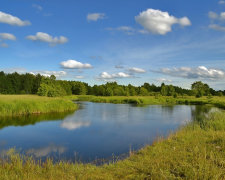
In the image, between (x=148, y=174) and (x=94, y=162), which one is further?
(x=94, y=162)

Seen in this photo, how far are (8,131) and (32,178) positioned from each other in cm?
1125

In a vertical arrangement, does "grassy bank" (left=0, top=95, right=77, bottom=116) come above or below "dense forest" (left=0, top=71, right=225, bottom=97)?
below

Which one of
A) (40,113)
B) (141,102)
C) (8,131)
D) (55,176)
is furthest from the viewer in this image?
(141,102)

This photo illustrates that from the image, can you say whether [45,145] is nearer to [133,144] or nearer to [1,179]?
[133,144]

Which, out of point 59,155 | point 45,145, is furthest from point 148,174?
point 45,145

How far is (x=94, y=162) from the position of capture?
7.98m

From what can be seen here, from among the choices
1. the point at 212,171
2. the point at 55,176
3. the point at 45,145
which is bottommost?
the point at 45,145

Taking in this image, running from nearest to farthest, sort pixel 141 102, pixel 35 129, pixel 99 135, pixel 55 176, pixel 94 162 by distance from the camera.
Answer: pixel 55 176, pixel 94 162, pixel 99 135, pixel 35 129, pixel 141 102

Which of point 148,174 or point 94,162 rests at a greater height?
point 148,174

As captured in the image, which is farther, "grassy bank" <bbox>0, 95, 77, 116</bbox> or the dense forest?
the dense forest

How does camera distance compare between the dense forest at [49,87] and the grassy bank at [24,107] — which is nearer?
the grassy bank at [24,107]

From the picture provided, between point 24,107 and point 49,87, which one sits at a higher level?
point 49,87

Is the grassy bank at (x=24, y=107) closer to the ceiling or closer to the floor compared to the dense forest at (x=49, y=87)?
closer to the floor

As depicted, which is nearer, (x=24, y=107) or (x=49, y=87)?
(x=24, y=107)
